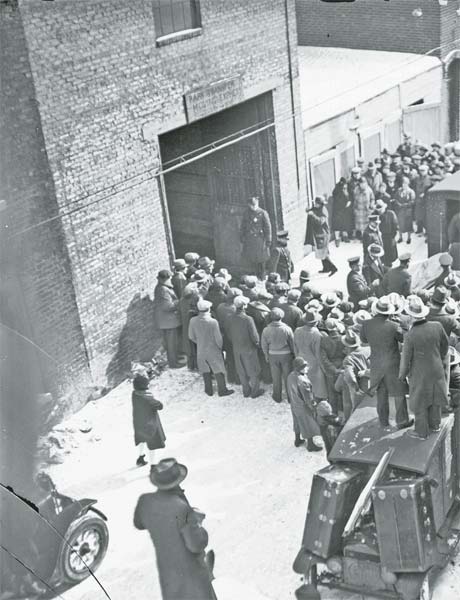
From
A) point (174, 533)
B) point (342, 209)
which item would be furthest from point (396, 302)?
point (342, 209)

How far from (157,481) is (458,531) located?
3.28 metres

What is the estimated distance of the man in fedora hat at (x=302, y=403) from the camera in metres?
9.86

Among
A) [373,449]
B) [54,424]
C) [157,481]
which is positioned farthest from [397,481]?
[54,424]

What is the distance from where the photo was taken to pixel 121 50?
39.9ft

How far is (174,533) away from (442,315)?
15.7 ft

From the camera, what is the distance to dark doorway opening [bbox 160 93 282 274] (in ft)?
52.9

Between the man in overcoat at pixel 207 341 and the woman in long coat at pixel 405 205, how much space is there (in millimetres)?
6770

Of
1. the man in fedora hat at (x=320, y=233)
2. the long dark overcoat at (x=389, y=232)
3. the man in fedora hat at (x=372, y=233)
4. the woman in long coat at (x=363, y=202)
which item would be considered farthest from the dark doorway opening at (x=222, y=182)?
the man in fedora hat at (x=372, y=233)

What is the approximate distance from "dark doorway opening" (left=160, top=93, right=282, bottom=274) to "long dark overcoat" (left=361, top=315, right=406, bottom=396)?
310 inches

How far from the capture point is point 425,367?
8422 mm

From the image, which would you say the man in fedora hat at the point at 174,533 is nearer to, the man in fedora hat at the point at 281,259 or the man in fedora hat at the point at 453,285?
the man in fedora hat at the point at 453,285

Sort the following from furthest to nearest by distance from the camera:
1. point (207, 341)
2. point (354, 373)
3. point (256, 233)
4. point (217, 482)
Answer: point (256, 233), point (207, 341), point (217, 482), point (354, 373)

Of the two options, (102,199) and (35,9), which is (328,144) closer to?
(102,199)

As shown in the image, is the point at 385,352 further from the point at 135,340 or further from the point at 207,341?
the point at 135,340
